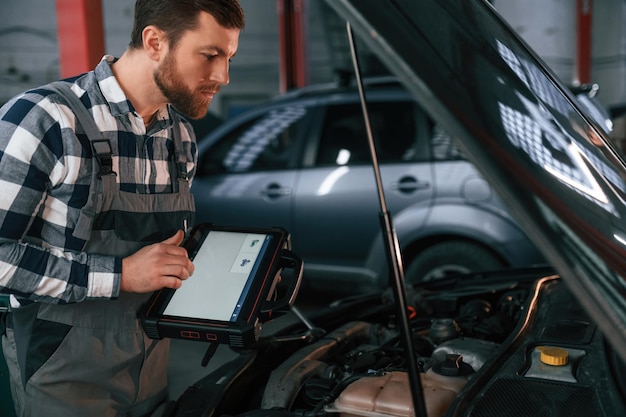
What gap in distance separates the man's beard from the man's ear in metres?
0.03

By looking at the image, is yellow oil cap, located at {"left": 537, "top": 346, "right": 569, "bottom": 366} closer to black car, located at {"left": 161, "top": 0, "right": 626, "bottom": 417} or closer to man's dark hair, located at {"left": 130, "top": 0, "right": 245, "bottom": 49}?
black car, located at {"left": 161, "top": 0, "right": 626, "bottom": 417}

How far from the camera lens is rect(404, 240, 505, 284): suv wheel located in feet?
12.0

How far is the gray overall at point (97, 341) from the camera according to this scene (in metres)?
1.30

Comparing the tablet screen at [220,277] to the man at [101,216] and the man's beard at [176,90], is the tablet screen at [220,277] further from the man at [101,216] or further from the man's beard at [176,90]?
the man's beard at [176,90]

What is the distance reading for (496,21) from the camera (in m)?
1.15

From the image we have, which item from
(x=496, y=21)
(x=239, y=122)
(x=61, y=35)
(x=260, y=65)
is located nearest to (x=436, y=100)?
(x=496, y=21)

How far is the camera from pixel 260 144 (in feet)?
13.9

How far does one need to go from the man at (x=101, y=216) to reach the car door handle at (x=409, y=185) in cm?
241

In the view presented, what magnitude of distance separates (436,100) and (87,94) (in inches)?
35.3

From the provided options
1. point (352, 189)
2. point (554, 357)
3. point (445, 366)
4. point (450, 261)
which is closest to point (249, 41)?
point (352, 189)

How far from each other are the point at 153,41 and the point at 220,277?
0.52 metres

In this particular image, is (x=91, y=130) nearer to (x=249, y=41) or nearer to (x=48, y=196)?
(x=48, y=196)

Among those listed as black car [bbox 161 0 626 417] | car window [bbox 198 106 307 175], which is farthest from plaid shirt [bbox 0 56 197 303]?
car window [bbox 198 106 307 175]

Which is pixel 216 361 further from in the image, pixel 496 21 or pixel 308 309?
pixel 496 21
